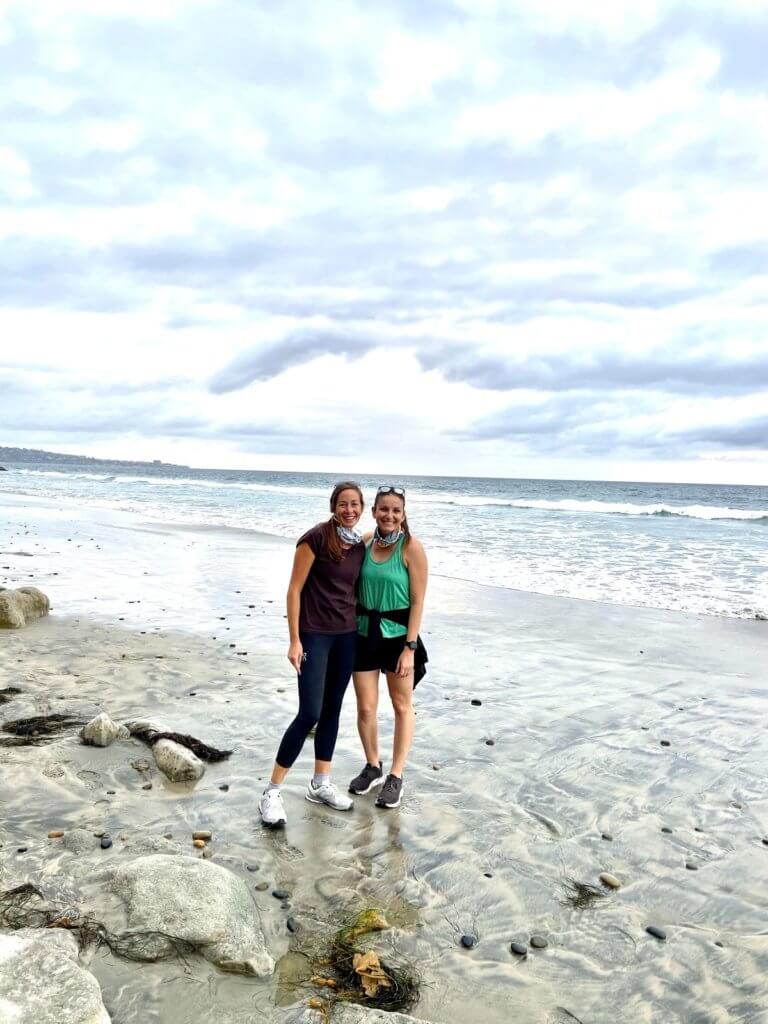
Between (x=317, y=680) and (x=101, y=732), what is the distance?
207 cm

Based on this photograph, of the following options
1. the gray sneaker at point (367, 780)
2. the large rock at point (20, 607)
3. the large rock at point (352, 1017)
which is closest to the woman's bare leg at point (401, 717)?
the gray sneaker at point (367, 780)

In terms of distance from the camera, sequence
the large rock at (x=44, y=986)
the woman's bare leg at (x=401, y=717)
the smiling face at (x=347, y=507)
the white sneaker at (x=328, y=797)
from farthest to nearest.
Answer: the woman's bare leg at (x=401, y=717) → the white sneaker at (x=328, y=797) → the smiling face at (x=347, y=507) → the large rock at (x=44, y=986)

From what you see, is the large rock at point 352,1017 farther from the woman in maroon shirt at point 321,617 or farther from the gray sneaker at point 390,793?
the gray sneaker at point 390,793

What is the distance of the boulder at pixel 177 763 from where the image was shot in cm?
518

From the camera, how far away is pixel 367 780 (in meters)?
5.25

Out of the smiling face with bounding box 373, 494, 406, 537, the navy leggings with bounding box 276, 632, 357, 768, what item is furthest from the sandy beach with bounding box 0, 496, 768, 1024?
the smiling face with bounding box 373, 494, 406, 537

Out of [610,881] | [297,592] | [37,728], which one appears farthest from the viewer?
[37,728]

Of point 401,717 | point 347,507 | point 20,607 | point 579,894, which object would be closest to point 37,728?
point 401,717

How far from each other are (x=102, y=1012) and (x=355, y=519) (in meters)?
2.92

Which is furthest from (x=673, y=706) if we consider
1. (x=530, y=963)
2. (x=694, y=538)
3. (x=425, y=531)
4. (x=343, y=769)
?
(x=694, y=538)

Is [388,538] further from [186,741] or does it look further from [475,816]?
[186,741]

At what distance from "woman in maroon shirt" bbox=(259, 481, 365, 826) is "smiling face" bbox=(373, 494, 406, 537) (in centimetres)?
14

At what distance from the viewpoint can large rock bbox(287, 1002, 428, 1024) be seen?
9.43 feet

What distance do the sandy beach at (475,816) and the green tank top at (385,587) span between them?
50.6 inches
